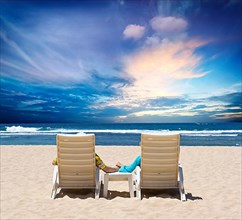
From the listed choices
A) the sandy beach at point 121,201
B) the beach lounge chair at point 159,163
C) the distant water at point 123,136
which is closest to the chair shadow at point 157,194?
the sandy beach at point 121,201

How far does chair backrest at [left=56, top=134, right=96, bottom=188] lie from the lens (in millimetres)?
5777

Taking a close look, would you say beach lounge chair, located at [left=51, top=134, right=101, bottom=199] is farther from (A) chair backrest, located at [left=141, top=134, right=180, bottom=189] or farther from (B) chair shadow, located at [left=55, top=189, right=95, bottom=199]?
(A) chair backrest, located at [left=141, top=134, right=180, bottom=189]

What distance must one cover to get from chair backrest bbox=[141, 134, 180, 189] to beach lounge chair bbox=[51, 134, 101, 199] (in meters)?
0.78

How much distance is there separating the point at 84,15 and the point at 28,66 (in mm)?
7568

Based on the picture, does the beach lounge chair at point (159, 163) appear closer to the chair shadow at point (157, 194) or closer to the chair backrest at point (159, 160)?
the chair backrest at point (159, 160)

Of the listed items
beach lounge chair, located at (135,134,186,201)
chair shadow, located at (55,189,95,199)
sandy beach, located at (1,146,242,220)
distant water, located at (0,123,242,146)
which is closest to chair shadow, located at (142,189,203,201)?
sandy beach, located at (1,146,242,220)

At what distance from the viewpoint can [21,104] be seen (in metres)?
42.0

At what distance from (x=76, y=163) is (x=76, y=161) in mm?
35

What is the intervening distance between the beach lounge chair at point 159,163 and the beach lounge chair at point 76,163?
744 millimetres

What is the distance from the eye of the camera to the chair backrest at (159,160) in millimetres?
5793

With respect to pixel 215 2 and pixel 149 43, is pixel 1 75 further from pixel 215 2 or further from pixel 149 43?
pixel 215 2

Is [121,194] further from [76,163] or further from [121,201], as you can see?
[76,163]

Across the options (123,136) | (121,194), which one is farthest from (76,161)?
(123,136)

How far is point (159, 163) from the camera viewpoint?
231 inches
